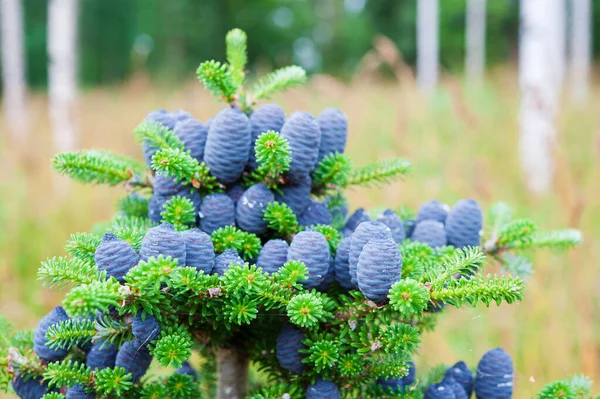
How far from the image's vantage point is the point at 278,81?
0.76m

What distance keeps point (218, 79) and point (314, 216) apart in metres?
0.21

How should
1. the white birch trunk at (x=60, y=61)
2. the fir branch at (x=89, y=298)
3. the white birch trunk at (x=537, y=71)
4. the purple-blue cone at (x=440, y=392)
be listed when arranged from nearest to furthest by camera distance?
the fir branch at (x=89, y=298) → the purple-blue cone at (x=440, y=392) → the white birch trunk at (x=537, y=71) → the white birch trunk at (x=60, y=61)

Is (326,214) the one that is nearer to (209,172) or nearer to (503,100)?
(209,172)

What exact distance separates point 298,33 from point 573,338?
679 inches

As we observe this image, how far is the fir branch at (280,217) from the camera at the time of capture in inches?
24.6

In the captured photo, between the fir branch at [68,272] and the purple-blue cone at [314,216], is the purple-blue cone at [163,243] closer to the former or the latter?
the fir branch at [68,272]

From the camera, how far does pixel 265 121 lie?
0.67 m

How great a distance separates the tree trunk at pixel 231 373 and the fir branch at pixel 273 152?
282 mm

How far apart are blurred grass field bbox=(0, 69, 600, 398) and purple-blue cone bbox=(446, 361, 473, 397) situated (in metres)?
0.04

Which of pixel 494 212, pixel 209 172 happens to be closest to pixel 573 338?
pixel 494 212

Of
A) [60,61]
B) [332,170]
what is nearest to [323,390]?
[332,170]

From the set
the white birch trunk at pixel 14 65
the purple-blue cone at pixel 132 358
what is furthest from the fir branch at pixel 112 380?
the white birch trunk at pixel 14 65

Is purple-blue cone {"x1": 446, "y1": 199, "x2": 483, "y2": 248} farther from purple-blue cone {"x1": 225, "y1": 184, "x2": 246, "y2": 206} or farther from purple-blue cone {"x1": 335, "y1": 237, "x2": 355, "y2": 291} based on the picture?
purple-blue cone {"x1": 225, "y1": 184, "x2": 246, "y2": 206}

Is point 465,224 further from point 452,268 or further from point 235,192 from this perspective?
point 235,192
